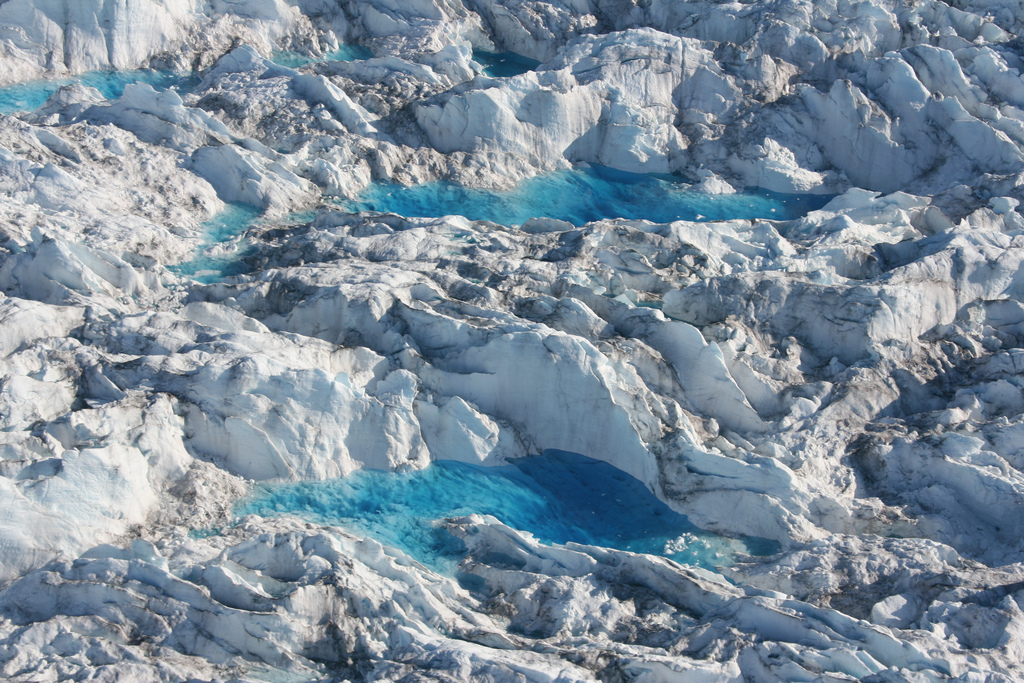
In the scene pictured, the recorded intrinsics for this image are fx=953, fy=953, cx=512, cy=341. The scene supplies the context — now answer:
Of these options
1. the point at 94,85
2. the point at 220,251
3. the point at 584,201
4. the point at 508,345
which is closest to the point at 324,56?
the point at 94,85

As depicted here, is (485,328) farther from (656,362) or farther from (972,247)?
(972,247)

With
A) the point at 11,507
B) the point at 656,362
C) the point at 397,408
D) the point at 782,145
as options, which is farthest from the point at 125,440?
the point at 782,145

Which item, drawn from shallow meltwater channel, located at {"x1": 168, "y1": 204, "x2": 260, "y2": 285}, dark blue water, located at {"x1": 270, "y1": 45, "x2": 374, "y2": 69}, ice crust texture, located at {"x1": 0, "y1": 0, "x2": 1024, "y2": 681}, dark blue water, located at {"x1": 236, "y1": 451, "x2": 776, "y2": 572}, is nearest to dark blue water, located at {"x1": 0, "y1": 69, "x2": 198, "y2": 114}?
ice crust texture, located at {"x1": 0, "y1": 0, "x2": 1024, "y2": 681}

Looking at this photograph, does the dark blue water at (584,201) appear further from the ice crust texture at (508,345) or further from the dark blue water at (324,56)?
the dark blue water at (324,56)

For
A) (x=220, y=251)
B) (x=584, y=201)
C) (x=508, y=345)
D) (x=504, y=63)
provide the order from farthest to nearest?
1. (x=504, y=63)
2. (x=584, y=201)
3. (x=220, y=251)
4. (x=508, y=345)

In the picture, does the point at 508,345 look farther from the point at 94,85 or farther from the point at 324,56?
the point at 324,56
